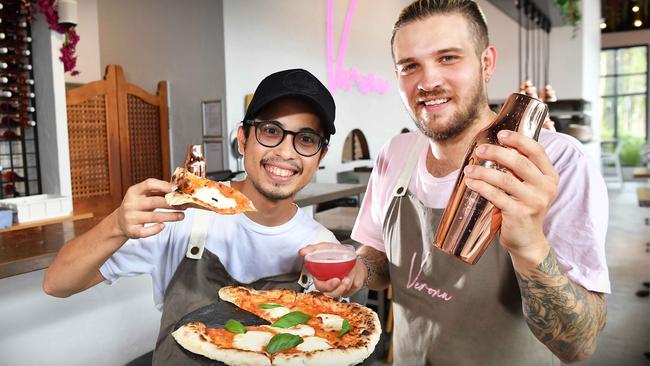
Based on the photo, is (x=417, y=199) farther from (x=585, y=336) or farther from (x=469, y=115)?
(x=585, y=336)

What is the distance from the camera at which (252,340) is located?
2.80ft

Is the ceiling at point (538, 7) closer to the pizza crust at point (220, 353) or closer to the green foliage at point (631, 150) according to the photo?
the pizza crust at point (220, 353)

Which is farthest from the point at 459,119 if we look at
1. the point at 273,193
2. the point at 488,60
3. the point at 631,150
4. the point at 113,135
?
the point at 631,150

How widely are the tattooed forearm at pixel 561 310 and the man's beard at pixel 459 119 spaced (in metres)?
0.32

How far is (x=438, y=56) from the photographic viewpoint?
97 cm

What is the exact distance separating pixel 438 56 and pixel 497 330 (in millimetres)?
610

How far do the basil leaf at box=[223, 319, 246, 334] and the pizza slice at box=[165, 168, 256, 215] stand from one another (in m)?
0.19

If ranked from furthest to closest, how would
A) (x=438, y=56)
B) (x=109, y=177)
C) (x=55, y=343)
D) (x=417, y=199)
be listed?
(x=109, y=177)
(x=55, y=343)
(x=417, y=199)
(x=438, y=56)

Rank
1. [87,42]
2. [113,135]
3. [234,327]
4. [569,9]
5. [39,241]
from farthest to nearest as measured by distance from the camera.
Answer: [569,9] → [87,42] → [113,135] → [39,241] → [234,327]

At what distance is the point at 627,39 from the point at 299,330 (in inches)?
607

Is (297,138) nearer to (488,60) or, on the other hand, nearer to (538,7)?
(488,60)

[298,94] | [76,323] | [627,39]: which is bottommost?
[76,323]

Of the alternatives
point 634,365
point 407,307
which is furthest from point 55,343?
point 634,365

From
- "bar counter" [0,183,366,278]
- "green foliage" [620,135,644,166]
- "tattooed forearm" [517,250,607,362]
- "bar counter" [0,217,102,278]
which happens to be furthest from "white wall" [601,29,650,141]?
"tattooed forearm" [517,250,607,362]
